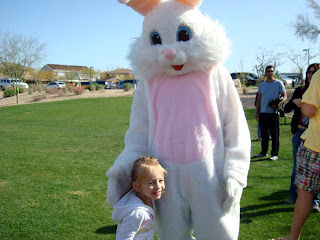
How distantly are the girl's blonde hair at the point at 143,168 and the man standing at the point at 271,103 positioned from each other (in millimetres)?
4457

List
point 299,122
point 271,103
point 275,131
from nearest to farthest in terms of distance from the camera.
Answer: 1. point 299,122
2. point 271,103
3. point 275,131

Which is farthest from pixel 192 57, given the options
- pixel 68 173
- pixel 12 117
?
pixel 12 117

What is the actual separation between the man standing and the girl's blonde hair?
14.6 feet

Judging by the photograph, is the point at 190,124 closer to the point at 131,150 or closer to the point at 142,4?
the point at 131,150

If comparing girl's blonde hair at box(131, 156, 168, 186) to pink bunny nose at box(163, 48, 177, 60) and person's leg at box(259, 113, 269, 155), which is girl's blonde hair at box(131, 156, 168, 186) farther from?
person's leg at box(259, 113, 269, 155)

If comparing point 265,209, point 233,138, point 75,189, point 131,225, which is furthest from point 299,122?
point 75,189

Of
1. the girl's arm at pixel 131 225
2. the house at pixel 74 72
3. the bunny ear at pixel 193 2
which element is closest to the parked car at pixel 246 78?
the bunny ear at pixel 193 2

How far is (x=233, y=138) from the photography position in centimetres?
206

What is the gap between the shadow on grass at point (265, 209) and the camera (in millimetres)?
3631

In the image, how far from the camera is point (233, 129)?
2.07 m

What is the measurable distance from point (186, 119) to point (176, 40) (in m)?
0.53

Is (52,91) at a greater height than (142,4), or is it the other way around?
(142,4)

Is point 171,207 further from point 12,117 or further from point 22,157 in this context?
point 12,117

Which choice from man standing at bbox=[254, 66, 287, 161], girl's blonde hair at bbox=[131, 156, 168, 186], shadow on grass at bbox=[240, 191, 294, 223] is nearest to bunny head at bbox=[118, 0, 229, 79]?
girl's blonde hair at bbox=[131, 156, 168, 186]
